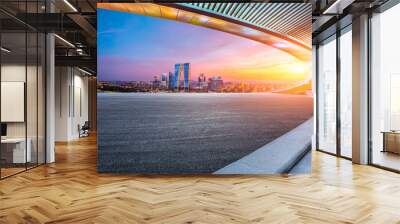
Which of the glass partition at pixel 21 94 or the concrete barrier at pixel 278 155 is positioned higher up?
the glass partition at pixel 21 94

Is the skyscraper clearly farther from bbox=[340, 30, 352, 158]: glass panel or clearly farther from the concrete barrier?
bbox=[340, 30, 352, 158]: glass panel

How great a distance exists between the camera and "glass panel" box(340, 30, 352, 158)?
340 inches

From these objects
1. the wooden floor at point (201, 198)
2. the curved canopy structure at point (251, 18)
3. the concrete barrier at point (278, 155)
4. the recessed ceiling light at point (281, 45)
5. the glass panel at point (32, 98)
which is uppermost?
the curved canopy structure at point (251, 18)

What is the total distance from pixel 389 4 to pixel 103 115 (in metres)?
5.94

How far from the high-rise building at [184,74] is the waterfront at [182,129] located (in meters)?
0.20

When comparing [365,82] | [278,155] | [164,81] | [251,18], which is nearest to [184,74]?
[164,81]

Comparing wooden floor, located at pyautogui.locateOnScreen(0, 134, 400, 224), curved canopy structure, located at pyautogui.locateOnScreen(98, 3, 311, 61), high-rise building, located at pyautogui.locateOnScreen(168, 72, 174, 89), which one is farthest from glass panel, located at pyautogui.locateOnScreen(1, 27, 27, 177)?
high-rise building, located at pyautogui.locateOnScreen(168, 72, 174, 89)

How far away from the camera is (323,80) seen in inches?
420

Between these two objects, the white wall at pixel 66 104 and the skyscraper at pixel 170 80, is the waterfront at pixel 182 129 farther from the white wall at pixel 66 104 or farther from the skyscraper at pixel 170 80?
Answer: the white wall at pixel 66 104

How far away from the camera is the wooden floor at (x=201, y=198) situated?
157 inches

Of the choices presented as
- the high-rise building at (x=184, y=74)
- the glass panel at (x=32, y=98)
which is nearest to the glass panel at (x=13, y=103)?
the glass panel at (x=32, y=98)

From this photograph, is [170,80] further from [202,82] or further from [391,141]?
[391,141]

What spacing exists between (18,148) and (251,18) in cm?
509

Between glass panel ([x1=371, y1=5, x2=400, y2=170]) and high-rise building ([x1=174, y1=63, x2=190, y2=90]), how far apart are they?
404 centimetres
